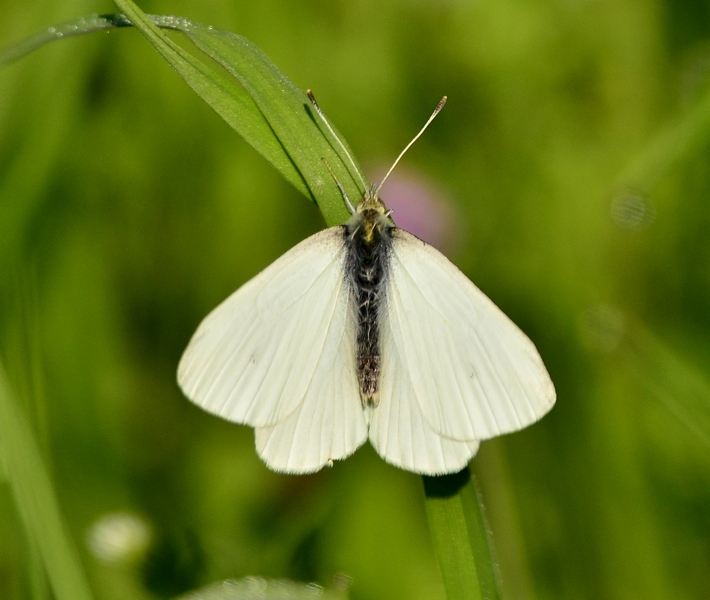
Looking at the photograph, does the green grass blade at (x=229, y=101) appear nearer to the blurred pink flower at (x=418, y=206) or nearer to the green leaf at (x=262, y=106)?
the green leaf at (x=262, y=106)

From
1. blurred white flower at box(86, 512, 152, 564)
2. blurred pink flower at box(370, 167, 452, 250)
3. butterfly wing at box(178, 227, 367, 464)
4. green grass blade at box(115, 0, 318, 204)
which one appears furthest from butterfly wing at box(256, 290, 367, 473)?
blurred pink flower at box(370, 167, 452, 250)

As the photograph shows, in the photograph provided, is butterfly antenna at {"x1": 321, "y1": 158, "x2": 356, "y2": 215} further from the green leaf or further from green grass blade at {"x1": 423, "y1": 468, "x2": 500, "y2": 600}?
Answer: green grass blade at {"x1": 423, "y1": 468, "x2": 500, "y2": 600}

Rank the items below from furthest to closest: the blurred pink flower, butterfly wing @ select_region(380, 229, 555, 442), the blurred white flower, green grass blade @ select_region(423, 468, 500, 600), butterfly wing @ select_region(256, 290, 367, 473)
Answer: the blurred pink flower
the blurred white flower
butterfly wing @ select_region(256, 290, 367, 473)
butterfly wing @ select_region(380, 229, 555, 442)
green grass blade @ select_region(423, 468, 500, 600)

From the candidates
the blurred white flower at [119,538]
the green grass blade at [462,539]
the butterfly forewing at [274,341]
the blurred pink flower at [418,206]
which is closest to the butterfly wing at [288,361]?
the butterfly forewing at [274,341]

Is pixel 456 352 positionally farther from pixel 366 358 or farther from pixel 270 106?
pixel 270 106

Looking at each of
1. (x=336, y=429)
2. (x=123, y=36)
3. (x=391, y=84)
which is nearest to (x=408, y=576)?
(x=336, y=429)

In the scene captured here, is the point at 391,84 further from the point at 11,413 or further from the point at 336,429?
the point at 11,413
